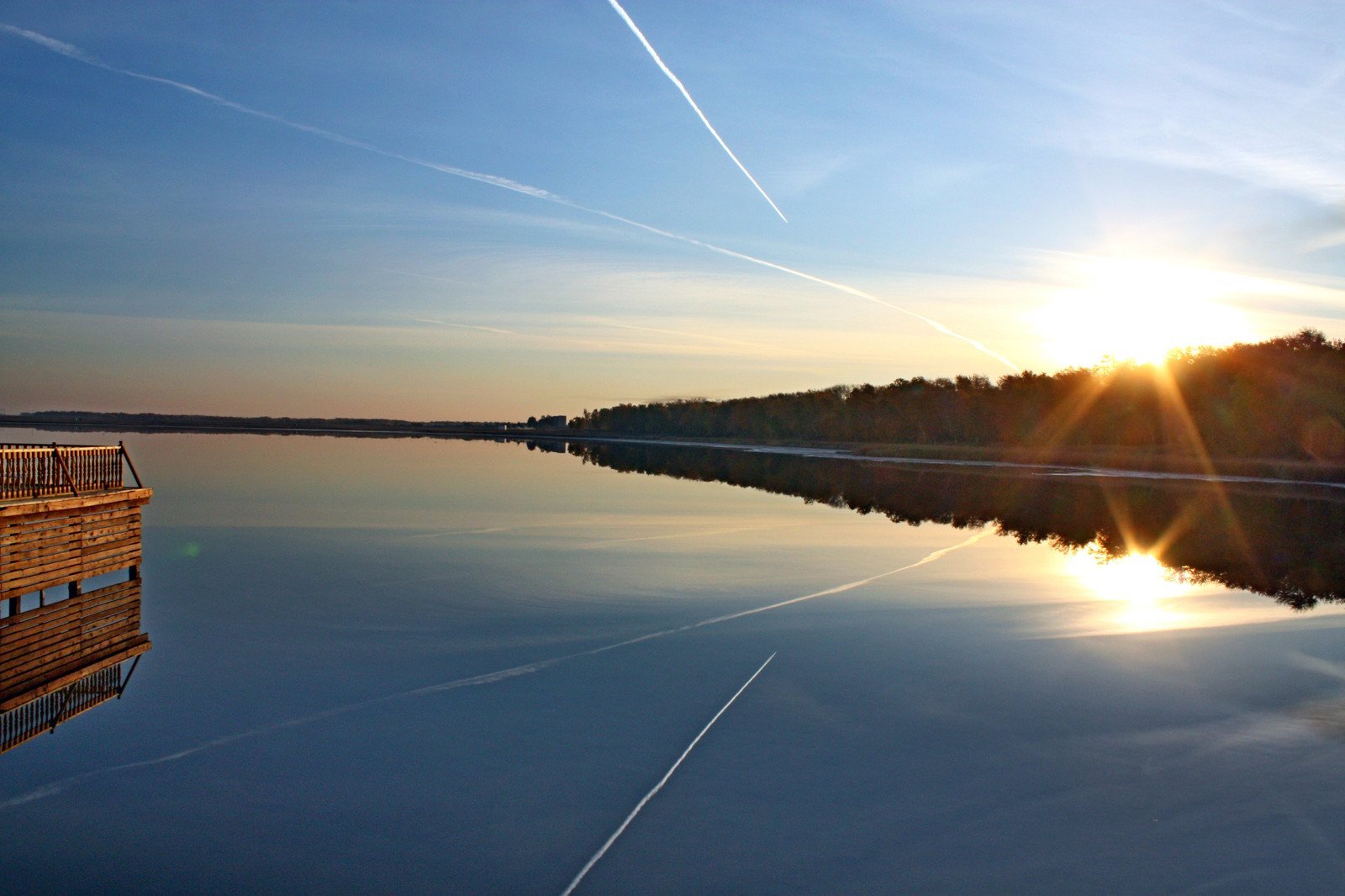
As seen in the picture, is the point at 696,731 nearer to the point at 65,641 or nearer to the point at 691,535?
the point at 65,641

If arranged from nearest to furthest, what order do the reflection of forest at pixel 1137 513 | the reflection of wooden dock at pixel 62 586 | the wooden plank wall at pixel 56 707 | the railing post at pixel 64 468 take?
the wooden plank wall at pixel 56 707 → the reflection of wooden dock at pixel 62 586 → the railing post at pixel 64 468 → the reflection of forest at pixel 1137 513

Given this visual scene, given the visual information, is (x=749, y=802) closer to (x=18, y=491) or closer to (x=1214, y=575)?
(x=18, y=491)

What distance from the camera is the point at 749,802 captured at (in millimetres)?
7848

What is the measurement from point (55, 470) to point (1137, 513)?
1351 inches

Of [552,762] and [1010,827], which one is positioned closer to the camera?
[1010,827]

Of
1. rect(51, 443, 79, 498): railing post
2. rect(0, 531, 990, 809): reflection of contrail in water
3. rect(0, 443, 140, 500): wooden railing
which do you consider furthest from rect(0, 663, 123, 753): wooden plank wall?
rect(51, 443, 79, 498): railing post

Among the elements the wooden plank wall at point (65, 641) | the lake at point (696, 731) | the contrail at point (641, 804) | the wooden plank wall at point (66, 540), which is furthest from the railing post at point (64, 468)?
the contrail at point (641, 804)

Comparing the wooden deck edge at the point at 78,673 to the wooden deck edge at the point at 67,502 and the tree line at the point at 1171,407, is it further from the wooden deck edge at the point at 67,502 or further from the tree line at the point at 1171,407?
the tree line at the point at 1171,407

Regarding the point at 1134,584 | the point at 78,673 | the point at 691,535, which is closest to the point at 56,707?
the point at 78,673

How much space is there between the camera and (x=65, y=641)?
1376 cm

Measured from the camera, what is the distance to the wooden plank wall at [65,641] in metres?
11.6

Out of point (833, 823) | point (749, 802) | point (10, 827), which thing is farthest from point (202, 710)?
point (833, 823)

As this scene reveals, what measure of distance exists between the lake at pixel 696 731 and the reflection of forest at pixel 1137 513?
655 mm

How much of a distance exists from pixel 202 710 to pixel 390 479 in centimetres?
3804
